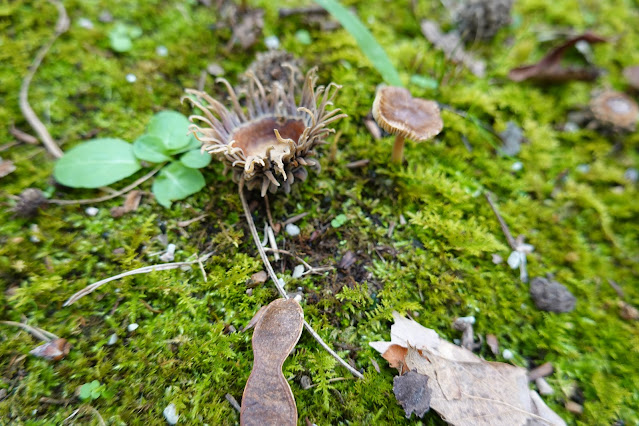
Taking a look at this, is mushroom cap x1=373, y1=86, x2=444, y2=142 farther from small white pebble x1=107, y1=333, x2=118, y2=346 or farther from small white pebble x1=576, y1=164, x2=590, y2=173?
small white pebble x1=107, y1=333, x2=118, y2=346

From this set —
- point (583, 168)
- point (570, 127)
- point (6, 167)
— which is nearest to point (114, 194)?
point (6, 167)

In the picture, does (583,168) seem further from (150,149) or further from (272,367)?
(150,149)

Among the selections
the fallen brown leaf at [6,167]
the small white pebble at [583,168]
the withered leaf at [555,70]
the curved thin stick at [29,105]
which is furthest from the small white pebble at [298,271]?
the withered leaf at [555,70]

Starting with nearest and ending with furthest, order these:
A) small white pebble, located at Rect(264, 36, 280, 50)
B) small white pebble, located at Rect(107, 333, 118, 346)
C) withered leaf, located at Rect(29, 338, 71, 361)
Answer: withered leaf, located at Rect(29, 338, 71, 361) → small white pebble, located at Rect(107, 333, 118, 346) → small white pebble, located at Rect(264, 36, 280, 50)

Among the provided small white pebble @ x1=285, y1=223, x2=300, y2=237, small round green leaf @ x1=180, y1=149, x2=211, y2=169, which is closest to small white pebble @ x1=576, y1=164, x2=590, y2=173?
small white pebble @ x1=285, y1=223, x2=300, y2=237

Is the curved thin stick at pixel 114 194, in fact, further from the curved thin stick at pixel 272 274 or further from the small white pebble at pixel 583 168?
the small white pebble at pixel 583 168

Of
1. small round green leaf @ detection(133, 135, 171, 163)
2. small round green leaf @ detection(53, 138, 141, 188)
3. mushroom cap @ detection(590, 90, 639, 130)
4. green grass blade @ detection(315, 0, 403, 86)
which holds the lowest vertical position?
small round green leaf @ detection(53, 138, 141, 188)
